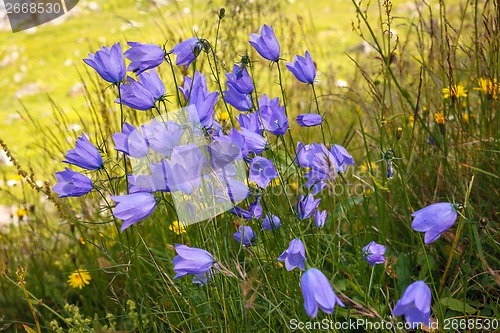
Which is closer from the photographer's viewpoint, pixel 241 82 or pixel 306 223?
pixel 241 82

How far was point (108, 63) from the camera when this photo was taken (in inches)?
51.2

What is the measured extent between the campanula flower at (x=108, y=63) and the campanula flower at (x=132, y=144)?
139 mm

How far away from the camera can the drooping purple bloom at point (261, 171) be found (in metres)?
1.28

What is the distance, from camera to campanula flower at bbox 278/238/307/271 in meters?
1.13

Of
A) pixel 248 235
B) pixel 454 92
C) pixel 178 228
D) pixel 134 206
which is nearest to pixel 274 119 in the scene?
pixel 248 235

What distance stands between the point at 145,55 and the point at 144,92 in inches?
3.6

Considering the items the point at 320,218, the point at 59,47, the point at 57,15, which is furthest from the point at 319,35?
the point at 320,218

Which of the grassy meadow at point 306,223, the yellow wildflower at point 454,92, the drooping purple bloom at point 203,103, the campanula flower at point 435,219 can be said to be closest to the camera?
the campanula flower at point 435,219

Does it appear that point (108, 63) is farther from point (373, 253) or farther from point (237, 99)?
point (373, 253)

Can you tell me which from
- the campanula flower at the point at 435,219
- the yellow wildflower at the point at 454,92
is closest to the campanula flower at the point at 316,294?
the campanula flower at the point at 435,219

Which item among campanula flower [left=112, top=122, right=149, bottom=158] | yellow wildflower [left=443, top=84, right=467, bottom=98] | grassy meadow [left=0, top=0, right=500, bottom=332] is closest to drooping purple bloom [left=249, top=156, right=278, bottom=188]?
grassy meadow [left=0, top=0, right=500, bottom=332]

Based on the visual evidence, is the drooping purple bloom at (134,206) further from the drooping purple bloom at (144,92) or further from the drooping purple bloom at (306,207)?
the drooping purple bloom at (306,207)

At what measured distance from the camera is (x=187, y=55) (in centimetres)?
136

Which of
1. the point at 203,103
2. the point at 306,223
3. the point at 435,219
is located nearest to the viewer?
the point at 435,219
